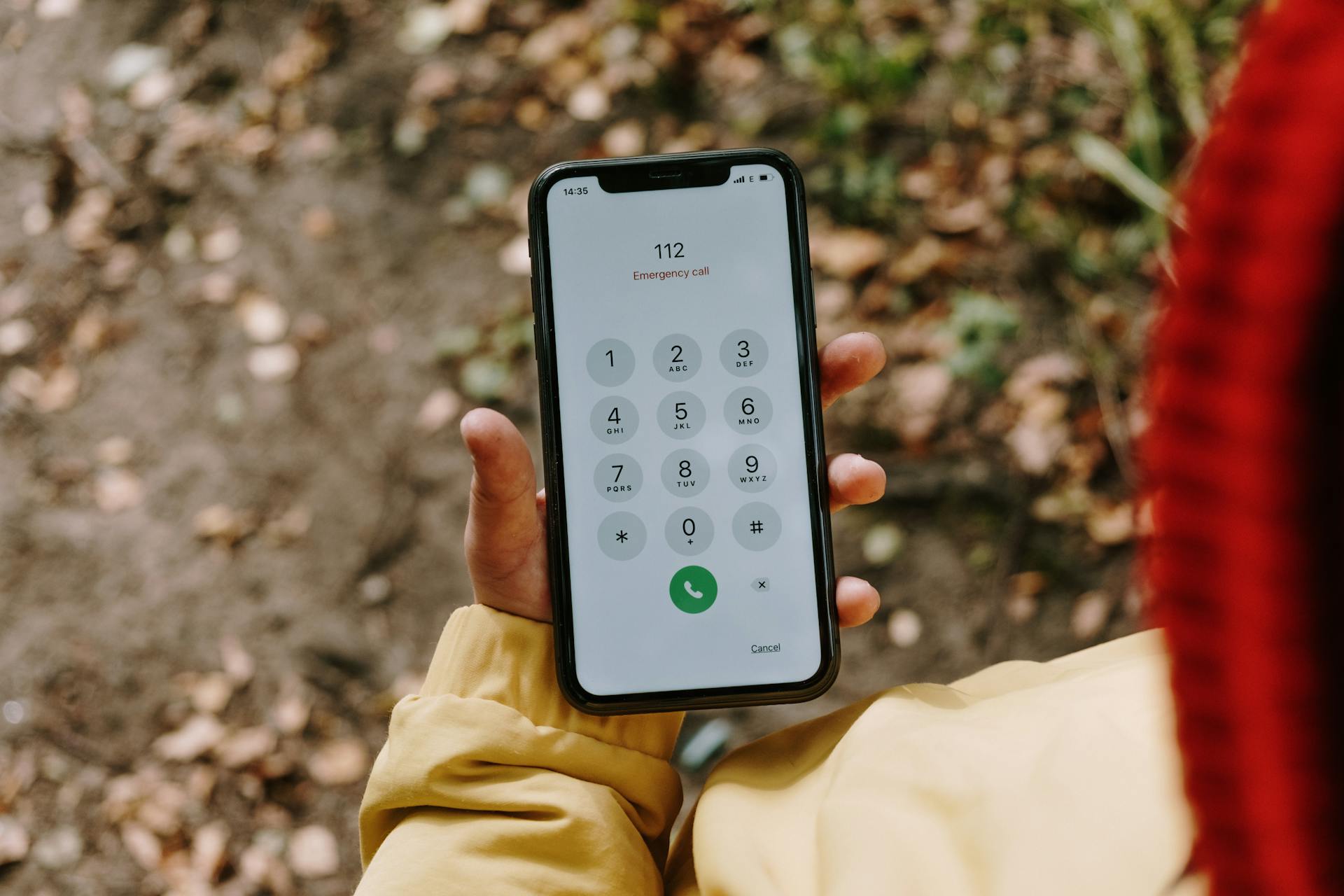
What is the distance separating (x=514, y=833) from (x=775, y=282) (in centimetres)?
56

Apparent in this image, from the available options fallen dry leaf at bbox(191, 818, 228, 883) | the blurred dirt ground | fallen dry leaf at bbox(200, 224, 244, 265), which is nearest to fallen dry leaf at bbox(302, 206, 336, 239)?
the blurred dirt ground

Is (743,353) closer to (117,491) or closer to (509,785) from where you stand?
(509,785)

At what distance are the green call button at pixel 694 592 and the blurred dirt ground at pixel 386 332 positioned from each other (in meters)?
0.69

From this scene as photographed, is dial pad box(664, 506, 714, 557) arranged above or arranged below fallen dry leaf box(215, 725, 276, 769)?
above

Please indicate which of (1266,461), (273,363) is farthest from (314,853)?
(1266,461)

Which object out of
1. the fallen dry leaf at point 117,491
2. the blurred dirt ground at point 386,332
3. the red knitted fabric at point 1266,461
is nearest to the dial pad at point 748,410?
the red knitted fabric at point 1266,461

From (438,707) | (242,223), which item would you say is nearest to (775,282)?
(438,707)

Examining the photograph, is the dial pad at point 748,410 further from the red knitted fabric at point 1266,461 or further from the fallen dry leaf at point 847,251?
the fallen dry leaf at point 847,251

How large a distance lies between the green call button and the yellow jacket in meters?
0.12

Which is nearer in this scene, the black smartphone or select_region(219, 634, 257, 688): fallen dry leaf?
the black smartphone

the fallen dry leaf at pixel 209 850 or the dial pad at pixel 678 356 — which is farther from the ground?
the dial pad at pixel 678 356

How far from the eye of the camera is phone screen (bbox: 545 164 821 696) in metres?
0.93

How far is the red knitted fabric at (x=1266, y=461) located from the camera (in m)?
0.34

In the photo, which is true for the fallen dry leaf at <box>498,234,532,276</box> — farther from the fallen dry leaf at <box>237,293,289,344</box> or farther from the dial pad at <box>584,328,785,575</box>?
the dial pad at <box>584,328,785,575</box>
